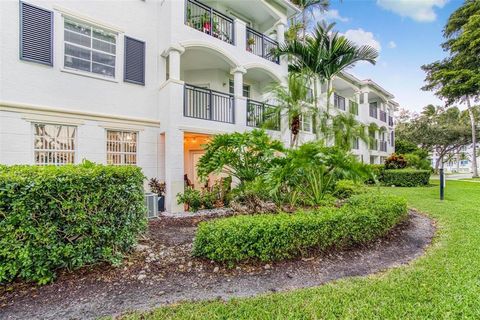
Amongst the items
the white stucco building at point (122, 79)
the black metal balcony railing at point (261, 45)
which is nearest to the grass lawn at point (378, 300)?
the white stucco building at point (122, 79)

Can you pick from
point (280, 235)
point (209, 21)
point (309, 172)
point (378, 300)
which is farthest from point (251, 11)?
point (378, 300)

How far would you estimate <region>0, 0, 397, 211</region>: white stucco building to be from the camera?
702cm

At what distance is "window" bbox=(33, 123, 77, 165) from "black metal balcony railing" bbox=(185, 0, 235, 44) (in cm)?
590

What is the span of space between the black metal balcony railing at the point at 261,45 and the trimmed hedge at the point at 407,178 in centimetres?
1140

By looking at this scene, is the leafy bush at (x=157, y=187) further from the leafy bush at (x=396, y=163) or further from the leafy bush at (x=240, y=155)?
the leafy bush at (x=396, y=163)

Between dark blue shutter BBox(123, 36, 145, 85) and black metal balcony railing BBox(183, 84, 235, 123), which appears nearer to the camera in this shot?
dark blue shutter BBox(123, 36, 145, 85)

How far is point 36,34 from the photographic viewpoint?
7180mm

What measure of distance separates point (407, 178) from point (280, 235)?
16.2m

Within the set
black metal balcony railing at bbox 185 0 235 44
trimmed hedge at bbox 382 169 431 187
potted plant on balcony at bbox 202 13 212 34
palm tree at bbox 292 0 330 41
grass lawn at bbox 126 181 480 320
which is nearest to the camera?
grass lawn at bbox 126 181 480 320

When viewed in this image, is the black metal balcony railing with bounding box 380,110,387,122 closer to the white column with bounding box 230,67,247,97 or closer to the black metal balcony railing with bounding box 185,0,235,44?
the white column with bounding box 230,67,247,97

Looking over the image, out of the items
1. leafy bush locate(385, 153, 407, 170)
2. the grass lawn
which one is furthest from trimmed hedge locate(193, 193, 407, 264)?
leafy bush locate(385, 153, 407, 170)

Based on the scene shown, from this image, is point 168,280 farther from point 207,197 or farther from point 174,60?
point 174,60

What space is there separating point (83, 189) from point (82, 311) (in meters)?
1.67

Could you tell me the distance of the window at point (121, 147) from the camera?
28.6 ft
